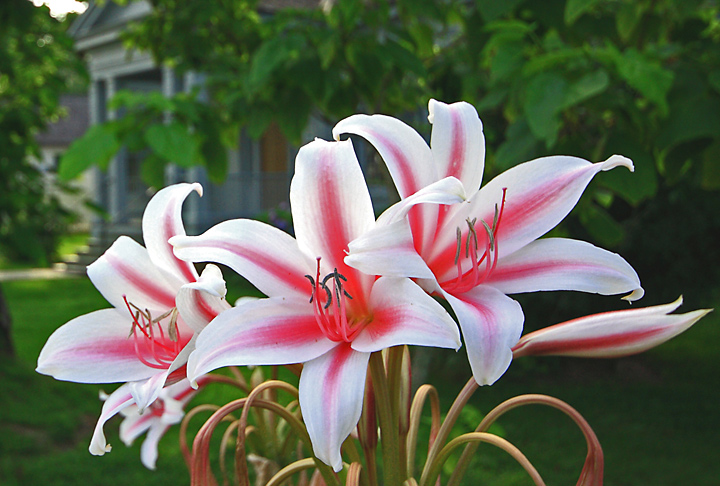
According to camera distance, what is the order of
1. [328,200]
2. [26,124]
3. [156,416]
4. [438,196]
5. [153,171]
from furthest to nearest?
[26,124]
[153,171]
[156,416]
[328,200]
[438,196]

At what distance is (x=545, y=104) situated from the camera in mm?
2238

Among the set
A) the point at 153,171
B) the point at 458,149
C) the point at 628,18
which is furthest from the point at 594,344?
the point at 628,18

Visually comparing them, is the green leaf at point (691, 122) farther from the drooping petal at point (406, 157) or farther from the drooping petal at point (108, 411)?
the drooping petal at point (108, 411)

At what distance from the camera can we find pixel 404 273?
80 centimetres

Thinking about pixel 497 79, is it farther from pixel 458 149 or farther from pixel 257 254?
pixel 257 254

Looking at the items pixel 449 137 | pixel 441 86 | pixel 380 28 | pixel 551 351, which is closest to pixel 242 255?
pixel 449 137

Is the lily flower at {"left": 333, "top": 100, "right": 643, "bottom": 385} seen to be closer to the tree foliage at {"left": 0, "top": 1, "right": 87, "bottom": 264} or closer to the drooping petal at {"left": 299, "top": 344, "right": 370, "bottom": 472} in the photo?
the drooping petal at {"left": 299, "top": 344, "right": 370, "bottom": 472}

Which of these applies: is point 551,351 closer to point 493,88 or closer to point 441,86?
point 493,88

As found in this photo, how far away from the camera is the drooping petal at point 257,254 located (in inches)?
34.7

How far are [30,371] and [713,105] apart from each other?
6.53 metres

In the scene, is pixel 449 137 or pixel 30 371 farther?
pixel 30 371

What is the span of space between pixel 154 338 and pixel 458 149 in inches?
19.7

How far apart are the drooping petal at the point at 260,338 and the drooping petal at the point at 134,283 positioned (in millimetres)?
209

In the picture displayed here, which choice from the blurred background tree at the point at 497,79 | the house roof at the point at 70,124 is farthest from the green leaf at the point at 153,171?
the house roof at the point at 70,124
